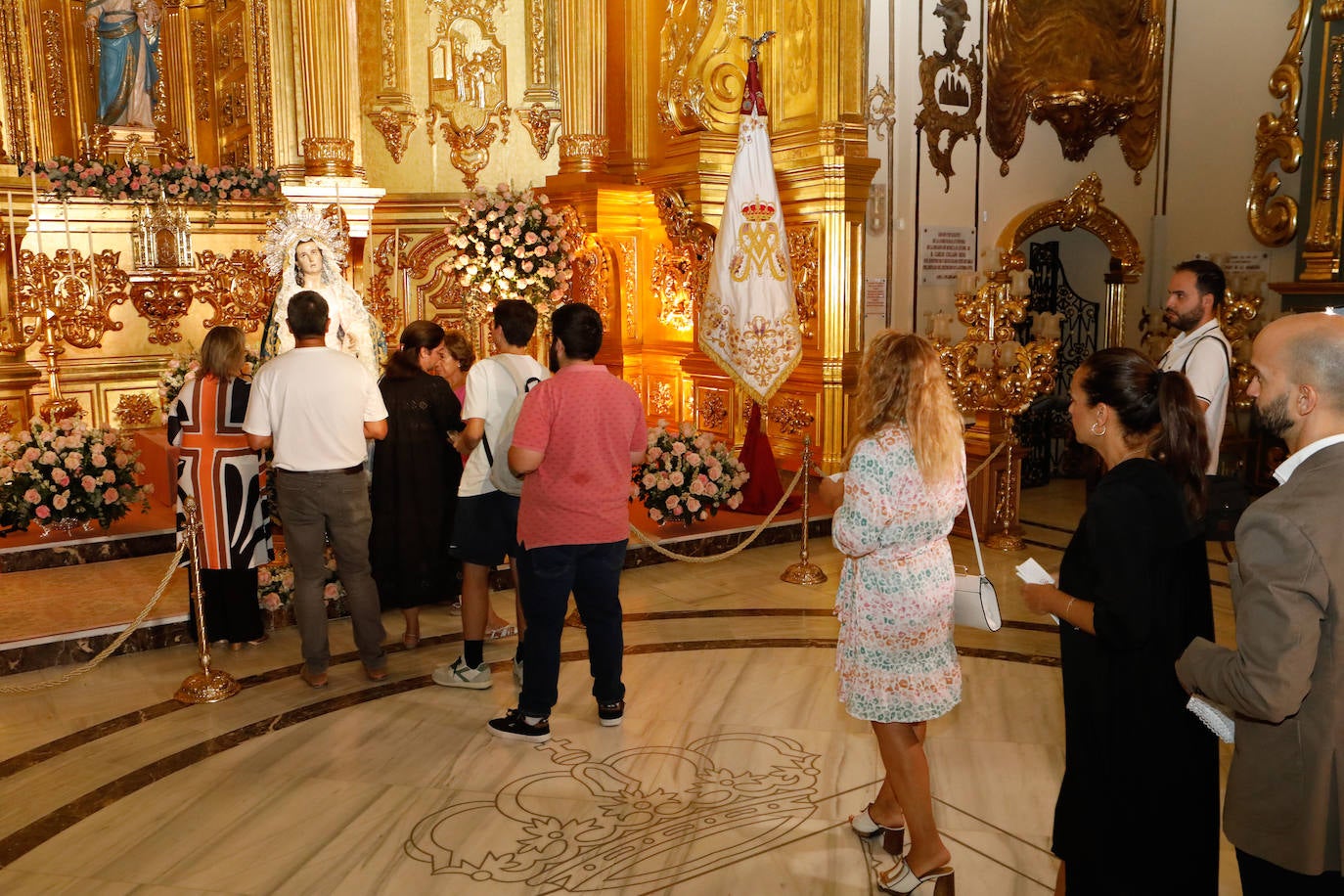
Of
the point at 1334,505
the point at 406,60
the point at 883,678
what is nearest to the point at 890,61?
the point at 406,60

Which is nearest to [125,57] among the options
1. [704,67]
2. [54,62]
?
[54,62]

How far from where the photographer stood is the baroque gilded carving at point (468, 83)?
37.1 feet

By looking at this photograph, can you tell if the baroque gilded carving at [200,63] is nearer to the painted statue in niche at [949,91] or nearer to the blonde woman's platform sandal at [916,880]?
the painted statue in niche at [949,91]

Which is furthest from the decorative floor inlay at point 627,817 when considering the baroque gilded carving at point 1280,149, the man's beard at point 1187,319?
the baroque gilded carving at point 1280,149

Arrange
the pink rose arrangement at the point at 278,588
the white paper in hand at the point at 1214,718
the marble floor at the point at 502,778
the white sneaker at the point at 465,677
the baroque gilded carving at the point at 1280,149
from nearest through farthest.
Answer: the white paper in hand at the point at 1214,718 < the marble floor at the point at 502,778 < the white sneaker at the point at 465,677 < the pink rose arrangement at the point at 278,588 < the baroque gilded carving at the point at 1280,149

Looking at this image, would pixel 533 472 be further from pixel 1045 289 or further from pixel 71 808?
pixel 1045 289

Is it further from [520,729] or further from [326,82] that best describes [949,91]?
[520,729]

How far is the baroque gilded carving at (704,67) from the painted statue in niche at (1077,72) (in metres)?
2.24

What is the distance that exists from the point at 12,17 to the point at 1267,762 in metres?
Answer: 11.4

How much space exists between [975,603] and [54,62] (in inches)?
412

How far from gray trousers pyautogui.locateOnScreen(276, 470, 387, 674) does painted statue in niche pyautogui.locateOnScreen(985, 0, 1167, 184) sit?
715cm

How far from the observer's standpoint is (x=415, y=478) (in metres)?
5.80

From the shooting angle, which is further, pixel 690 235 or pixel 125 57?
pixel 125 57

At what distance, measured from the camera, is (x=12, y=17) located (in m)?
9.97
